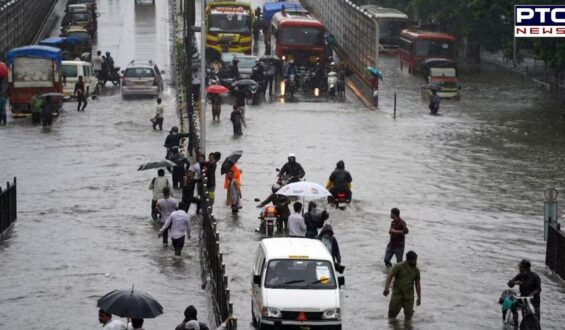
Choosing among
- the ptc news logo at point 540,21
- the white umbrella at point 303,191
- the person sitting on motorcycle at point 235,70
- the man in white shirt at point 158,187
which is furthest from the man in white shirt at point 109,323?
the person sitting on motorcycle at point 235,70

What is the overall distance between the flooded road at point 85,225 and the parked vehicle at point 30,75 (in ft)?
4.54

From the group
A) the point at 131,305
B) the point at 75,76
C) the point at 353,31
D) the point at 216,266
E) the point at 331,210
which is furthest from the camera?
the point at 353,31

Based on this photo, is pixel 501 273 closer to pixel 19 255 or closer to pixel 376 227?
pixel 376 227

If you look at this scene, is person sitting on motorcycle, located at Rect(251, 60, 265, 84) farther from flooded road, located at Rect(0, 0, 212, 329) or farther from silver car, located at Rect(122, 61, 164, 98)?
silver car, located at Rect(122, 61, 164, 98)

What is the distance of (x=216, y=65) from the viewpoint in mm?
61250

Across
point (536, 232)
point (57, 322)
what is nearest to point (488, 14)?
point (536, 232)

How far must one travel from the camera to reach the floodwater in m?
25.1

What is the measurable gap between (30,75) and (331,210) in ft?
71.4

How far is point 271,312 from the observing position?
21.2 m

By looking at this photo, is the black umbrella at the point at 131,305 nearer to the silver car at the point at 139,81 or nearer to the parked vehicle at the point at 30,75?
the parked vehicle at the point at 30,75

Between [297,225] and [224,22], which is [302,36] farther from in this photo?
[297,225]

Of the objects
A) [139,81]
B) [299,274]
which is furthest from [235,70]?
[299,274]

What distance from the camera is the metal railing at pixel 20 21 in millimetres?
62562

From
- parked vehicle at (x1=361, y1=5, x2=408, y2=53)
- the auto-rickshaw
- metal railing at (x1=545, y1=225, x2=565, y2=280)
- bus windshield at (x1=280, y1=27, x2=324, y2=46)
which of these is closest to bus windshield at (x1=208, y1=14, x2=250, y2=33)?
bus windshield at (x1=280, y1=27, x2=324, y2=46)
